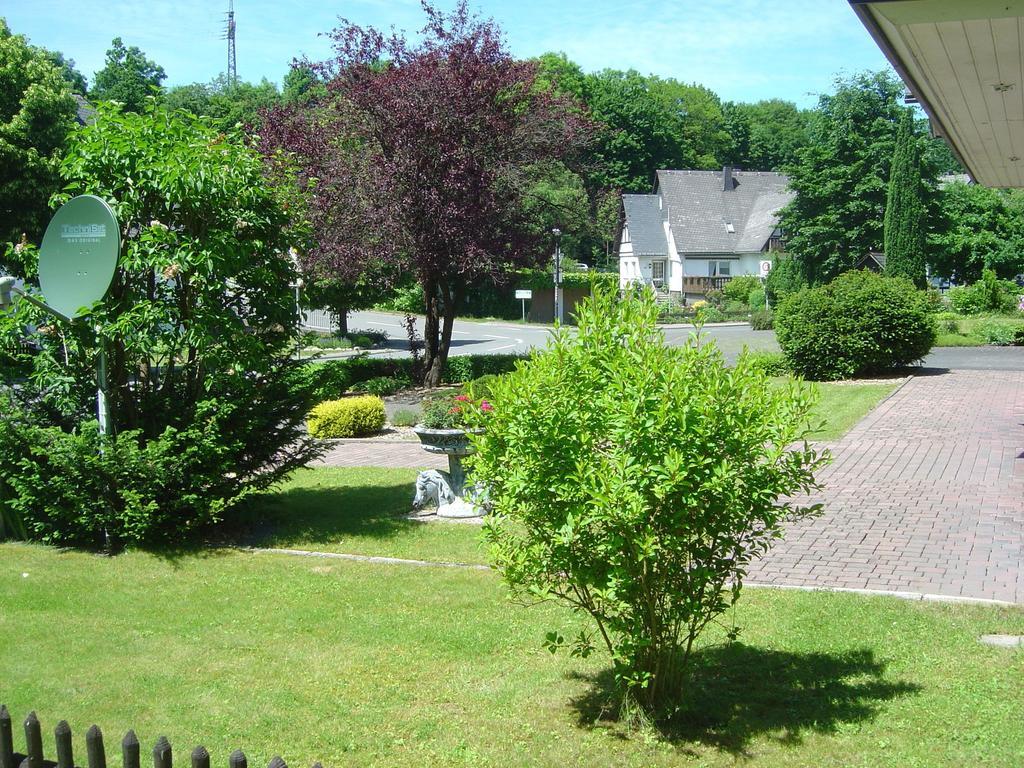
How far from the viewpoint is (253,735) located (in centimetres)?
476

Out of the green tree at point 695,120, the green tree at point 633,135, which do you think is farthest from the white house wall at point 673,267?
the green tree at point 695,120

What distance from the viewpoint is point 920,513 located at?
9.80 meters

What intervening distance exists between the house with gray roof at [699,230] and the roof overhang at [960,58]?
5633cm

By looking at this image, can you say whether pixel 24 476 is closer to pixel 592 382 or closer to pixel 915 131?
pixel 592 382

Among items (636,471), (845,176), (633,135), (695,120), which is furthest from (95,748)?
(695,120)

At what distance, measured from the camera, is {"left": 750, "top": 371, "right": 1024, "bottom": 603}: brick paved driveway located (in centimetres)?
754

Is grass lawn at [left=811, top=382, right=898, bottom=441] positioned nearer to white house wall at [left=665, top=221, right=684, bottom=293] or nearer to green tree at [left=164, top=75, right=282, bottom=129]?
white house wall at [left=665, top=221, right=684, bottom=293]

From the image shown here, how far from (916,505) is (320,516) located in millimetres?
6469

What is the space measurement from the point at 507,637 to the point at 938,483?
23.9ft

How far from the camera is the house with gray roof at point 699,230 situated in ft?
221

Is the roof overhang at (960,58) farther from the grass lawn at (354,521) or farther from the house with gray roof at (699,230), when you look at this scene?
the house with gray roof at (699,230)

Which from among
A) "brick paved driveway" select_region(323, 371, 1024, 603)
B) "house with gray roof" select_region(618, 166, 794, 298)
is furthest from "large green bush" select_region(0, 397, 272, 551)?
"house with gray roof" select_region(618, 166, 794, 298)

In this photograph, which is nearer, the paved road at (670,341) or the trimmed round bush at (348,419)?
the trimmed round bush at (348,419)

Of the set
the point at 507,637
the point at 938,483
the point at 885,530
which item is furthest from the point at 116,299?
the point at 938,483
